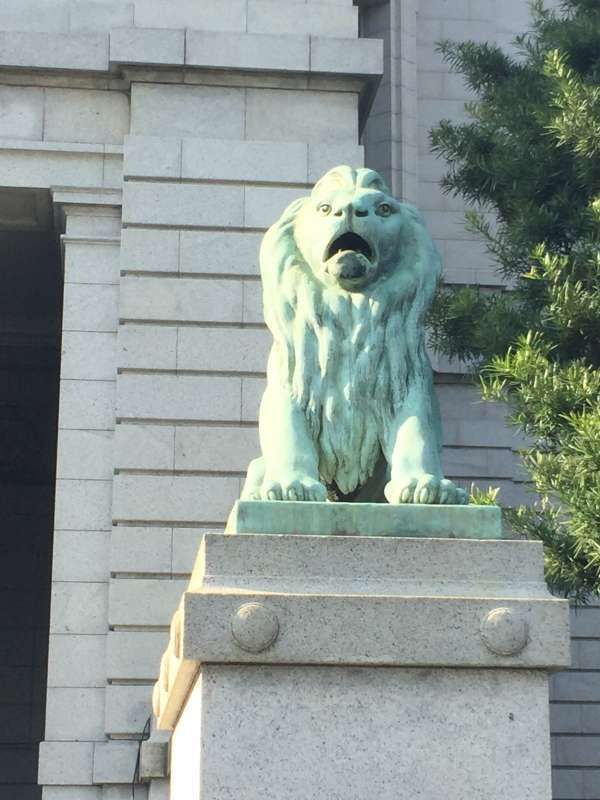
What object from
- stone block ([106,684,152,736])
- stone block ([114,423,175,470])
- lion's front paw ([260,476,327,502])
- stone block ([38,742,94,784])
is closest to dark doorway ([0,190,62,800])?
stone block ([114,423,175,470])

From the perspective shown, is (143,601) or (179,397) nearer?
(143,601)

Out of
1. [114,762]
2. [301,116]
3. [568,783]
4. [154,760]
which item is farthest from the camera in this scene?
[568,783]

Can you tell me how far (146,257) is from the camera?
14.5m

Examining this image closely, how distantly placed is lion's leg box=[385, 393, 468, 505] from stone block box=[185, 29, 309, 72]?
23.0ft

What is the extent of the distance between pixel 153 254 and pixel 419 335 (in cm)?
619

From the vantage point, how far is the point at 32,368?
21.5 metres

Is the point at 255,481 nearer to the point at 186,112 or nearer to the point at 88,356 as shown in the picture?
the point at 88,356

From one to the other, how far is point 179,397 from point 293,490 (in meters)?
6.23

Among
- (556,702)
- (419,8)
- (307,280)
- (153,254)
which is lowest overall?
(556,702)

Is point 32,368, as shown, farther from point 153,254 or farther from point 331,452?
point 331,452

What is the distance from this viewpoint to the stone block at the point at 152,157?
14688 mm

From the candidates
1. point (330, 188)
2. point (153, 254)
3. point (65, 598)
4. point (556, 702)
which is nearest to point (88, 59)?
point (153, 254)

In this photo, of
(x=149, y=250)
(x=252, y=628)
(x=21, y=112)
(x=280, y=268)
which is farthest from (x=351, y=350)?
(x=21, y=112)

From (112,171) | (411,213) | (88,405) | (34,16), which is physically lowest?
(411,213)
